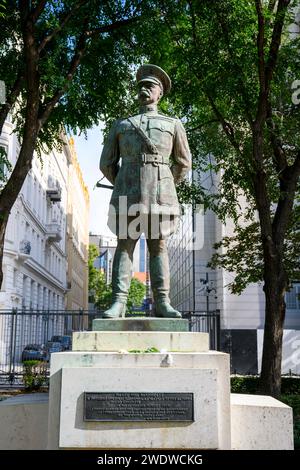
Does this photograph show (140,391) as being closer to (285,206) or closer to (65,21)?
(65,21)

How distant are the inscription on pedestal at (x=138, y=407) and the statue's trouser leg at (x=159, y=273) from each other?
1.24 metres

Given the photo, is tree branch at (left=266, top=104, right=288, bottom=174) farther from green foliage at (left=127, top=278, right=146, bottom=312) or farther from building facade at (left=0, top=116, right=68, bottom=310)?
green foliage at (left=127, top=278, right=146, bottom=312)

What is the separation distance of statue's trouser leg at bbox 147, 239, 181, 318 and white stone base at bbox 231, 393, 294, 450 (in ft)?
4.54

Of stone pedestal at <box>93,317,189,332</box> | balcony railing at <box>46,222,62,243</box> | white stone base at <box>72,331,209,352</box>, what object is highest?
balcony railing at <box>46,222,62,243</box>

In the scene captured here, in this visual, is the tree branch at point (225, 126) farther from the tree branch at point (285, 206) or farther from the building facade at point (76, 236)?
the building facade at point (76, 236)

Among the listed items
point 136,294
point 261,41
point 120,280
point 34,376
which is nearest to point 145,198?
point 120,280

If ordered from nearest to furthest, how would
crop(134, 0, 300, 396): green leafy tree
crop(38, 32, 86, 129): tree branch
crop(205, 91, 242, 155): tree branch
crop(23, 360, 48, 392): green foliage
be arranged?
1. crop(38, 32, 86, 129): tree branch
2. crop(134, 0, 300, 396): green leafy tree
3. crop(205, 91, 242, 155): tree branch
4. crop(23, 360, 48, 392): green foliage

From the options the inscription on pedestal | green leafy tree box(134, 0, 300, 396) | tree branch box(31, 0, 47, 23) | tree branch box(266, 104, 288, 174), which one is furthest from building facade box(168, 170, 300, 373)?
the inscription on pedestal

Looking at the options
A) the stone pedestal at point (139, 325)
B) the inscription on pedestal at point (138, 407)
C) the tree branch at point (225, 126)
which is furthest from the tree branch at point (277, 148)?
the inscription on pedestal at point (138, 407)

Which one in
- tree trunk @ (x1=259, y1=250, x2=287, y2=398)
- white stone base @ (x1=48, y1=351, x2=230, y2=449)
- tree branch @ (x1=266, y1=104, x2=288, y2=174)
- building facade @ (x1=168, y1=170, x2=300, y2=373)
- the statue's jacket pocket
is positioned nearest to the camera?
white stone base @ (x1=48, y1=351, x2=230, y2=449)

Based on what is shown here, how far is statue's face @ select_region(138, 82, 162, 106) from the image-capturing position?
20.6 feet

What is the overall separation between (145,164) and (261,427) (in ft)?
10.1

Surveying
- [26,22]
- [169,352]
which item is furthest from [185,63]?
[169,352]

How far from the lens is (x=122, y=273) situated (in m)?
6.04
